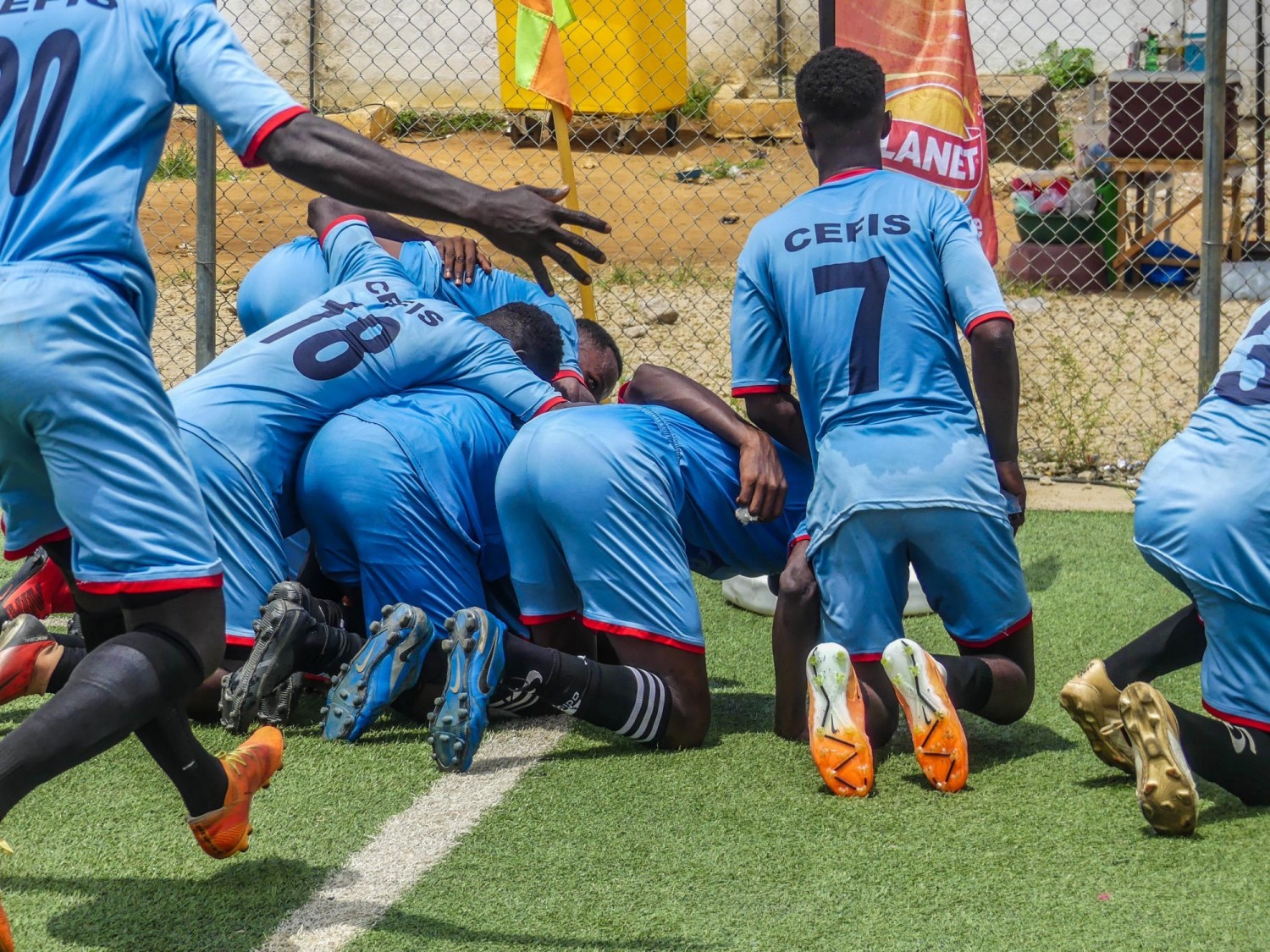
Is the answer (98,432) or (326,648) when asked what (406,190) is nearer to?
(98,432)

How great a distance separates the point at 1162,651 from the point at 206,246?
13.9ft

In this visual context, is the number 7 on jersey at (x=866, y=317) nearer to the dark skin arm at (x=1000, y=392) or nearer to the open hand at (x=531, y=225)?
the dark skin arm at (x=1000, y=392)

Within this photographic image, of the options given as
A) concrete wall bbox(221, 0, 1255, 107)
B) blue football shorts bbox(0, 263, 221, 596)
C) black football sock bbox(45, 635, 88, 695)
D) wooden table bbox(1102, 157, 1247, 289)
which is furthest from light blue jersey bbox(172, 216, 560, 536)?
concrete wall bbox(221, 0, 1255, 107)

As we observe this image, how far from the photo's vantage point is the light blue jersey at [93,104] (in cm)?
250

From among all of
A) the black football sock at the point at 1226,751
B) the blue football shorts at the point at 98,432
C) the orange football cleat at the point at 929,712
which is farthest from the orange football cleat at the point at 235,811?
the black football sock at the point at 1226,751

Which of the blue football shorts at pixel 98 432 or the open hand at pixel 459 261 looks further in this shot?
the open hand at pixel 459 261

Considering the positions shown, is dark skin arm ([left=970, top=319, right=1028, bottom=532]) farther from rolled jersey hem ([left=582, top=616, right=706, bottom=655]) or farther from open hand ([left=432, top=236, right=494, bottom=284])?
open hand ([left=432, top=236, right=494, bottom=284])

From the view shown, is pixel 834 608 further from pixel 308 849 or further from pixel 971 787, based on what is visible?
pixel 308 849

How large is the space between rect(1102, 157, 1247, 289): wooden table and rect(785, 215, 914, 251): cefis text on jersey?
7.14m

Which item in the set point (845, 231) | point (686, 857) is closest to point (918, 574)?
point (845, 231)

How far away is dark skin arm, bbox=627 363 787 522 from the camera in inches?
152

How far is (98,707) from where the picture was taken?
2.45m

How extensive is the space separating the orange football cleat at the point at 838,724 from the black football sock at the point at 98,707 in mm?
1459

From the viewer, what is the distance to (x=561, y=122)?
5.52 meters
